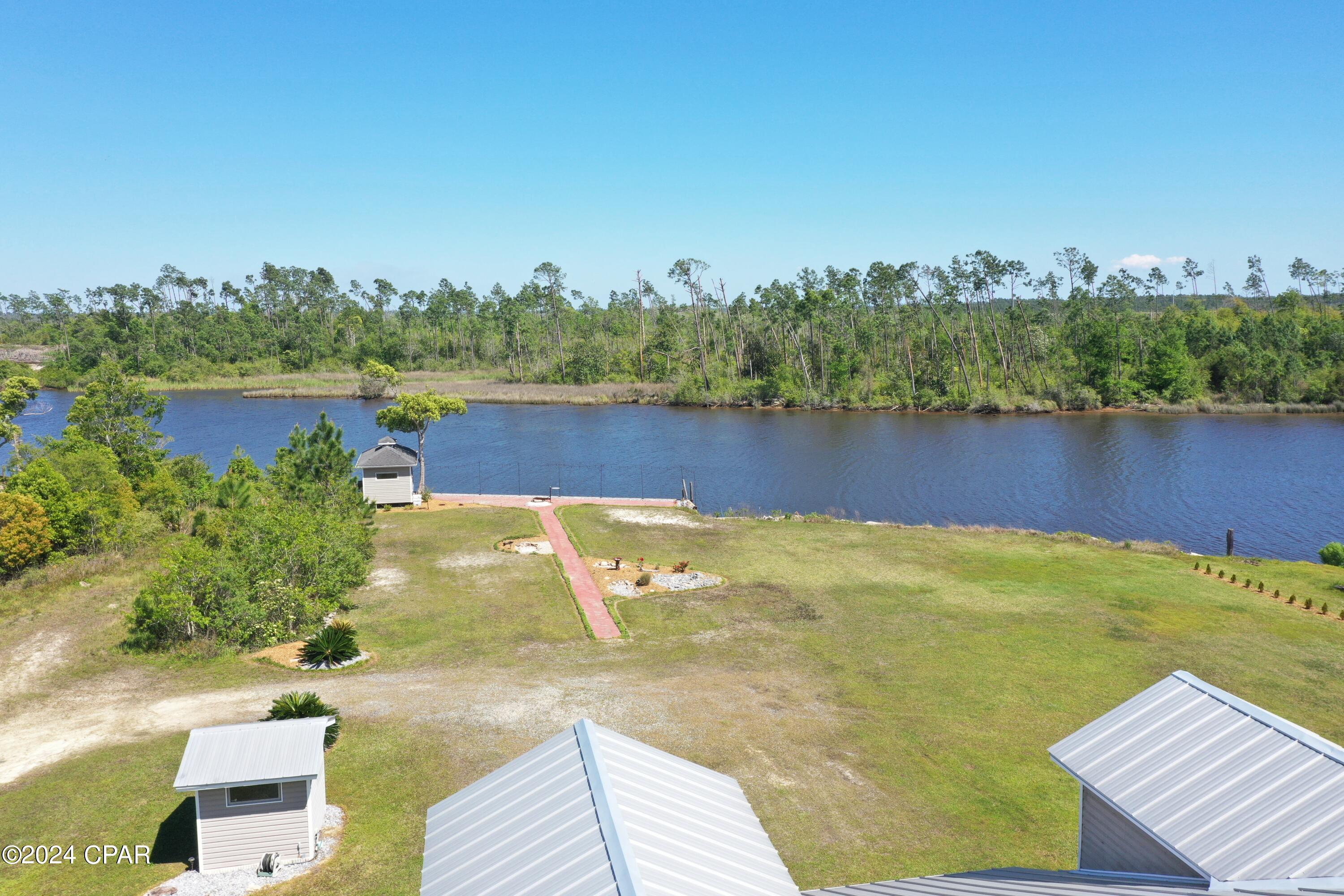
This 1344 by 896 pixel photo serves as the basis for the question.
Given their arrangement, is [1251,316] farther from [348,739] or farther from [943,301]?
[348,739]

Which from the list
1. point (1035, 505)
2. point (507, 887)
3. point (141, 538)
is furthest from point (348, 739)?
point (1035, 505)

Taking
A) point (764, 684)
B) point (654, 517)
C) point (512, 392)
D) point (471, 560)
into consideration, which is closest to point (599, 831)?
point (764, 684)

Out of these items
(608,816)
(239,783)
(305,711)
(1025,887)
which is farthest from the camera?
(305,711)

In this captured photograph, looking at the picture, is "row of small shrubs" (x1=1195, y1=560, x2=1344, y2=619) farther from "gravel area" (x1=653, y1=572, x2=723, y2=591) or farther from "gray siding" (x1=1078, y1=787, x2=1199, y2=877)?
"gray siding" (x1=1078, y1=787, x2=1199, y2=877)

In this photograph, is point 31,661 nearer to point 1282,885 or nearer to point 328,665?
point 328,665

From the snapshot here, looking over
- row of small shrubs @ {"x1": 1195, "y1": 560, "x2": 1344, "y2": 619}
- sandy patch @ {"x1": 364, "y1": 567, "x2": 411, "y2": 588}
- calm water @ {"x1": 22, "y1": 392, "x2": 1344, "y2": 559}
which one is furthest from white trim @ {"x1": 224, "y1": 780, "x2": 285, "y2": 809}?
calm water @ {"x1": 22, "y1": 392, "x2": 1344, "y2": 559}
